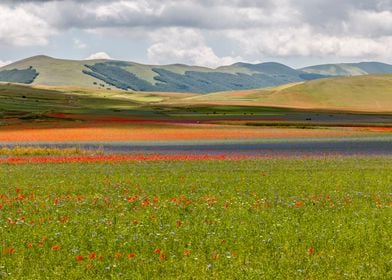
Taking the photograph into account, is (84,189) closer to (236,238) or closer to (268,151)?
(236,238)

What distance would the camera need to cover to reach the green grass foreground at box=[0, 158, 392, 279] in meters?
15.1

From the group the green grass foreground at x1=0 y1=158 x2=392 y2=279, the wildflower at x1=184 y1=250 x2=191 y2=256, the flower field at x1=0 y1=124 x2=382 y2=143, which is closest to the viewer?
the green grass foreground at x1=0 y1=158 x2=392 y2=279

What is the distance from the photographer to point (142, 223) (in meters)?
20.4

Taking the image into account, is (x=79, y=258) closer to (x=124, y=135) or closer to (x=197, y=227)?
(x=197, y=227)

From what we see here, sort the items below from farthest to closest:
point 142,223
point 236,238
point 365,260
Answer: point 142,223 → point 236,238 → point 365,260

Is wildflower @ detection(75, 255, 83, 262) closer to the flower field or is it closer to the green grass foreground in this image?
the green grass foreground

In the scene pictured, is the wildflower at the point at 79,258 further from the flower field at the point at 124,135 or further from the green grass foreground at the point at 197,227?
the flower field at the point at 124,135

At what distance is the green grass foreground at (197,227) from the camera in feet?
49.6

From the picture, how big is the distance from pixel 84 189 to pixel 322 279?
18.7 m

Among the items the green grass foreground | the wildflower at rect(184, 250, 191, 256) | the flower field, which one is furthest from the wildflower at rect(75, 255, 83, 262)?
the flower field

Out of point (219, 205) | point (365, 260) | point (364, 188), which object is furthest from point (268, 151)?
point (365, 260)

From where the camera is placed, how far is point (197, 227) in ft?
65.0

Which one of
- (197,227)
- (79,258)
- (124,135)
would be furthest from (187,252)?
(124,135)

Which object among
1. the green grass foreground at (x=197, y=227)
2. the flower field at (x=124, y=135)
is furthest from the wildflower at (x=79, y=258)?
the flower field at (x=124, y=135)
